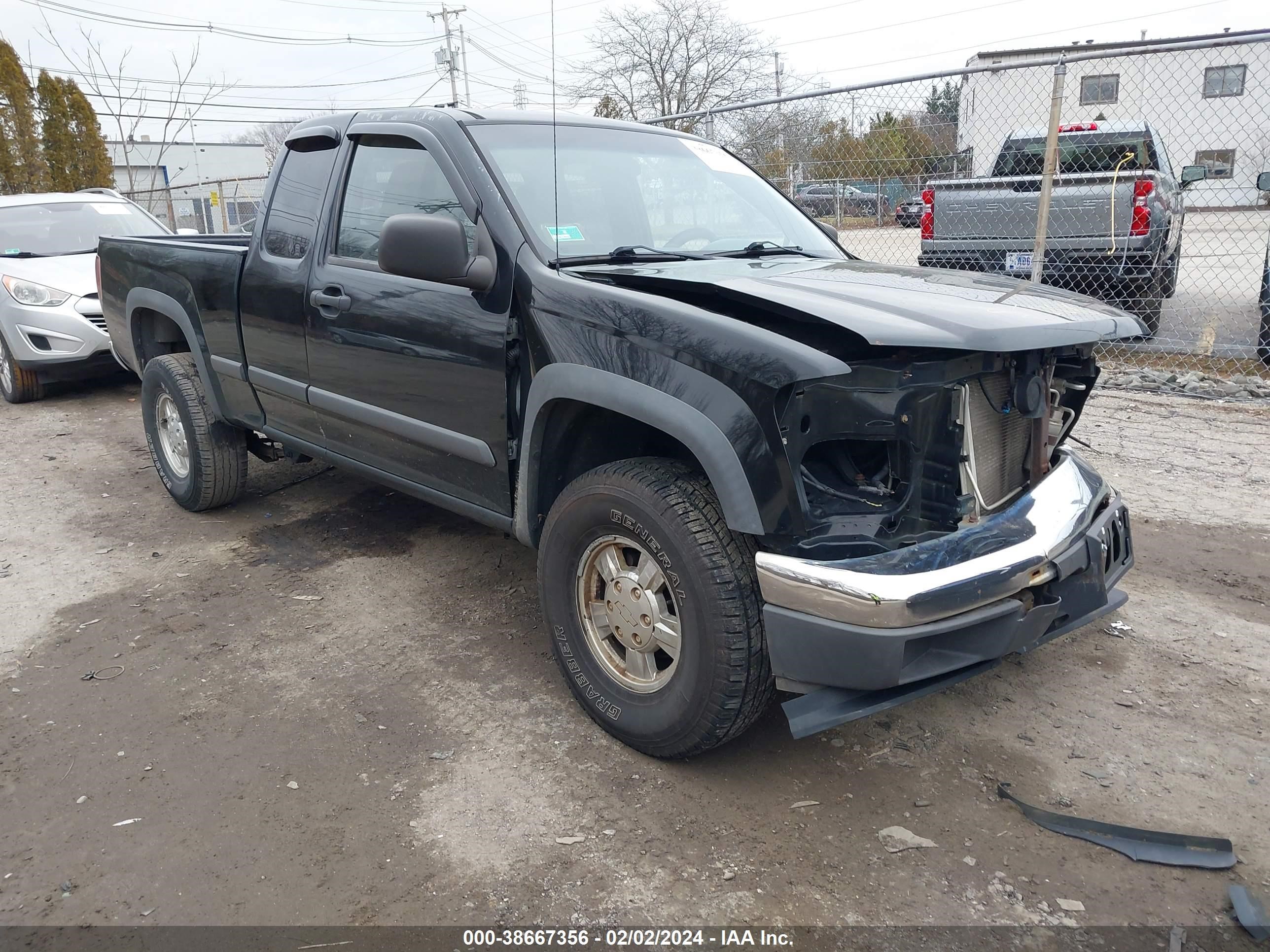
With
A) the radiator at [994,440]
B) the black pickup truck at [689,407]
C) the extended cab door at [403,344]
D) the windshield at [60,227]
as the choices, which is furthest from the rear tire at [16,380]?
the radiator at [994,440]

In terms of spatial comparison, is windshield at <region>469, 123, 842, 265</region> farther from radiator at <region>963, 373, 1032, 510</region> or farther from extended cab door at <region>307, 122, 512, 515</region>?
radiator at <region>963, 373, 1032, 510</region>

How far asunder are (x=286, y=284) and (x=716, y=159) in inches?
77.6

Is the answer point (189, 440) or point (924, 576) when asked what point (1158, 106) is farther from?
point (924, 576)

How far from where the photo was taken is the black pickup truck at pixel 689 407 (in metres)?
2.39

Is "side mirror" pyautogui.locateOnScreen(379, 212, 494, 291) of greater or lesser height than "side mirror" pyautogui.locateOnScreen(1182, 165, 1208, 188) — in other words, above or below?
below

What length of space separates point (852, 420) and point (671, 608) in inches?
30.6

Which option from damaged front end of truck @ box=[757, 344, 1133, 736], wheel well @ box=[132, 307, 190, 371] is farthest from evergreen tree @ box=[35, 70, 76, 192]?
damaged front end of truck @ box=[757, 344, 1133, 736]

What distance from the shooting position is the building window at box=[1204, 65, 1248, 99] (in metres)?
9.59

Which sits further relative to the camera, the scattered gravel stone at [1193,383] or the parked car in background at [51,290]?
the parked car in background at [51,290]

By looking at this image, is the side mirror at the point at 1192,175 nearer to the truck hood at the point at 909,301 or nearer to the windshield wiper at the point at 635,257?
the truck hood at the point at 909,301

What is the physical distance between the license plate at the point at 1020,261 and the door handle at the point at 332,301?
18.3 ft

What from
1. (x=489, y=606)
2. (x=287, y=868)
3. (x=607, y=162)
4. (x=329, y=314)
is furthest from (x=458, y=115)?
(x=287, y=868)

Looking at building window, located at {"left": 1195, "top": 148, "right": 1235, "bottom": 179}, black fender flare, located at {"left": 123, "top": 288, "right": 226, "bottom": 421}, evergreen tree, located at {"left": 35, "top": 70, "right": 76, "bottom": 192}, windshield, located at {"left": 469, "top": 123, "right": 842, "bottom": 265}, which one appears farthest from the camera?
evergreen tree, located at {"left": 35, "top": 70, "right": 76, "bottom": 192}

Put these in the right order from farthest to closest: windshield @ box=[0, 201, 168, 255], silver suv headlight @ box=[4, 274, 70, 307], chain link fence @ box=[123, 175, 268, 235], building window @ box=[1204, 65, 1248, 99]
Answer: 1. chain link fence @ box=[123, 175, 268, 235]
2. building window @ box=[1204, 65, 1248, 99]
3. windshield @ box=[0, 201, 168, 255]
4. silver suv headlight @ box=[4, 274, 70, 307]
